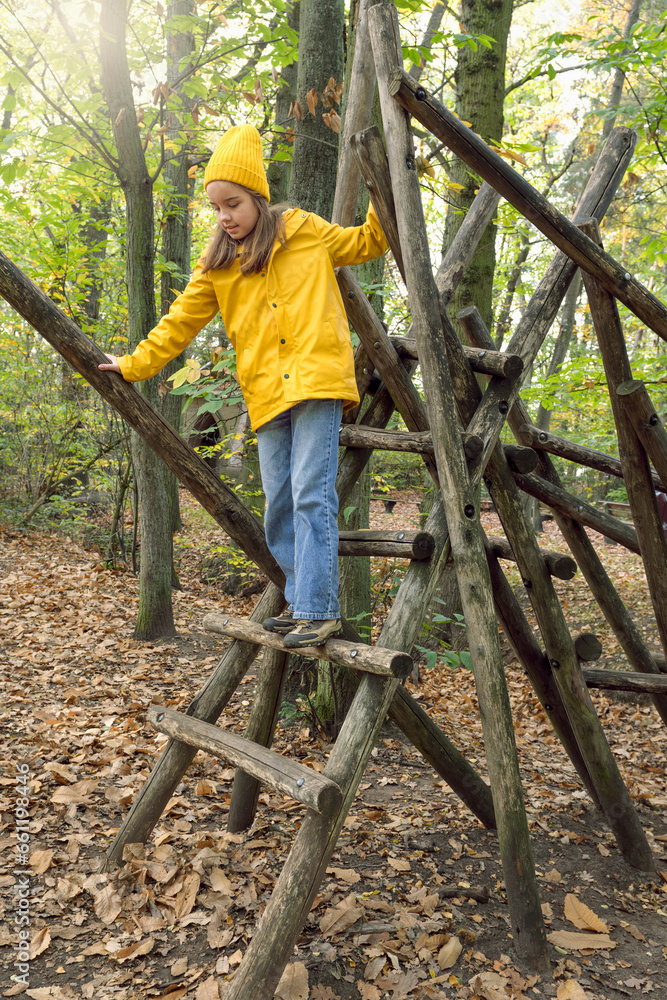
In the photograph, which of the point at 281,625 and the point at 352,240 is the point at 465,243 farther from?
the point at 281,625

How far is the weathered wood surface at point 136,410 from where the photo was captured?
2492 mm

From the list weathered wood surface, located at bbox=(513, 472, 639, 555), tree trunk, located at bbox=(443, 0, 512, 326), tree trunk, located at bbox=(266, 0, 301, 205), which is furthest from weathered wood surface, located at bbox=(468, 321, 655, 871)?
tree trunk, located at bbox=(266, 0, 301, 205)

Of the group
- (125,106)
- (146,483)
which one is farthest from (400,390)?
(125,106)

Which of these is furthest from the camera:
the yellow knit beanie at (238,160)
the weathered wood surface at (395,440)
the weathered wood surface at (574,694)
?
the weathered wood surface at (574,694)

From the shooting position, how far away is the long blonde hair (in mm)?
2557

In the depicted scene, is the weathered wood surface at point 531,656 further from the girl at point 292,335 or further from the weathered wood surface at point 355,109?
the weathered wood surface at point 355,109

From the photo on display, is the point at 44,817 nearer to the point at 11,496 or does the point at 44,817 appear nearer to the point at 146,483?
the point at 146,483

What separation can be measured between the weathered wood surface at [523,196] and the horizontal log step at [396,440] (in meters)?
0.96

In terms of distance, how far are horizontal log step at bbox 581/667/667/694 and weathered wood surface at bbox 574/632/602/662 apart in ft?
0.37

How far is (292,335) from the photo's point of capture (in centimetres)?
256

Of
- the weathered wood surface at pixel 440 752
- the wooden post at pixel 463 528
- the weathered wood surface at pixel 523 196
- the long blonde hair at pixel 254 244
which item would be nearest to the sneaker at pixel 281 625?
the weathered wood surface at pixel 440 752

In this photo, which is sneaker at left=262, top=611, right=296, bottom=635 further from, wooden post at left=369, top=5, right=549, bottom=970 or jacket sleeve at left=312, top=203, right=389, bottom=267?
jacket sleeve at left=312, top=203, right=389, bottom=267

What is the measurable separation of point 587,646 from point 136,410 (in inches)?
90.6

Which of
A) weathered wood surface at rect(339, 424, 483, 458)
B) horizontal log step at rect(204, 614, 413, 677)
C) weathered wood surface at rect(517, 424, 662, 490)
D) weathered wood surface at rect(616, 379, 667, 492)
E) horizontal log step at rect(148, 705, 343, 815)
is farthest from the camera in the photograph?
weathered wood surface at rect(517, 424, 662, 490)
